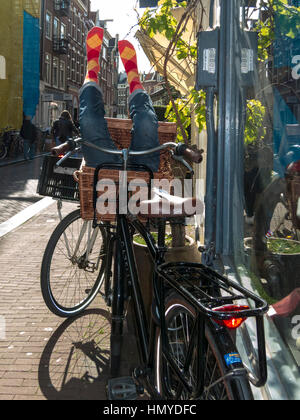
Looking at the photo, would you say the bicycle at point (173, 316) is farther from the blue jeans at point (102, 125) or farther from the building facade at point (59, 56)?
the building facade at point (59, 56)

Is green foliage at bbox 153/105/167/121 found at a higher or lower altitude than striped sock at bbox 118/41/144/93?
higher

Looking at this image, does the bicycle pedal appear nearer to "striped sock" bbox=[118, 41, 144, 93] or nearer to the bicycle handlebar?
the bicycle handlebar

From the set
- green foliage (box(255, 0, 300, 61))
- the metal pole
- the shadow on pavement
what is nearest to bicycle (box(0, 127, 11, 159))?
the shadow on pavement

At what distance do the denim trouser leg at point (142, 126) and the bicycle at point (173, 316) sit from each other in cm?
23

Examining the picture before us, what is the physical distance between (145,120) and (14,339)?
1706mm

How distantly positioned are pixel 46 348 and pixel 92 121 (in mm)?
1508

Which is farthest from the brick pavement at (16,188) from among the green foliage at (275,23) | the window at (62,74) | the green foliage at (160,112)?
the window at (62,74)

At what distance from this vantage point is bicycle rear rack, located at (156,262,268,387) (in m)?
1.41

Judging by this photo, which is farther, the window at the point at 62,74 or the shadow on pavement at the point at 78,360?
the window at the point at 62,74

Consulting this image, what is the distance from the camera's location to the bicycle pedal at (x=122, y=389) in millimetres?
2260

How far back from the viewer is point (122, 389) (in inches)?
90.4

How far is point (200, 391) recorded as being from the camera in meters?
1.52

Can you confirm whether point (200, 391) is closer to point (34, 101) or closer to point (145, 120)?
point (145, 120)

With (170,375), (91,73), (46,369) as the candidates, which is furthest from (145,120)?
(46,369)
